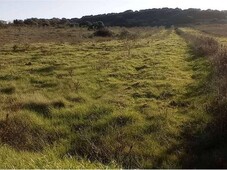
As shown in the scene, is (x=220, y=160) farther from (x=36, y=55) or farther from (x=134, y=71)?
(x=36, y=55)

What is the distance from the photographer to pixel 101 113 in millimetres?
11203

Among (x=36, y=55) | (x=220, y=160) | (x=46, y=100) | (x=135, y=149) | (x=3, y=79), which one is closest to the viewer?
(x=220, y=160)

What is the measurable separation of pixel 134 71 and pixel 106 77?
7.36 ft

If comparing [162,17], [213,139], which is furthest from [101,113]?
[162,17]

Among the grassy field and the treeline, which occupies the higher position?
the grassy field

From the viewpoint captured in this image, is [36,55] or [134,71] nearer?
[134,71]

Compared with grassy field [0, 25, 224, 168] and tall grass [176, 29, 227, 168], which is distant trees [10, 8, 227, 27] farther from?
tall grass [176, 29, 227, 168]

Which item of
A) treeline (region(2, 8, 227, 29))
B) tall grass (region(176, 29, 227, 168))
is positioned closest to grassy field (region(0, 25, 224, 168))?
tall grass (region(176, 29, 227, 168))

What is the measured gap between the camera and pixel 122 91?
14266 millimetres

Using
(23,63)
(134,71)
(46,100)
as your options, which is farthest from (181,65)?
(46,100)

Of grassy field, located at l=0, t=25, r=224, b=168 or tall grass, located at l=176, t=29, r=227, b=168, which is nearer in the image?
tall grass, located at l=176, t=29, r=227, b=168

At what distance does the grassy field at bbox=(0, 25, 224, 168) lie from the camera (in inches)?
318

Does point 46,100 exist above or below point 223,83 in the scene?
below

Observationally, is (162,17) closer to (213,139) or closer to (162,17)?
(162,17)
